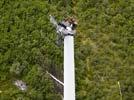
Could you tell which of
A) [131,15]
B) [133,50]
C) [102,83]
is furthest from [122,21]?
[102,83]

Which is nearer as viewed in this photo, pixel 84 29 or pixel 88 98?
pixel 88 98

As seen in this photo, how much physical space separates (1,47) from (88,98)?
2906 mm

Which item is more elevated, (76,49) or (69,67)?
(76,49)

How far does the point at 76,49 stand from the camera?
11.2 metres

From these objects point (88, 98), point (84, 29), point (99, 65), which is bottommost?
point (88, 98)

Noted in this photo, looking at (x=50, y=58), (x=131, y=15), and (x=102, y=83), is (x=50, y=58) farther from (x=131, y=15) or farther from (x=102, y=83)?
(x=131, y=15)

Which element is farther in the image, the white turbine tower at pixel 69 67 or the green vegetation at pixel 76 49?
the green vegetation at pixel 76 49

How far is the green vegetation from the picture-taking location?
1030 centimetres

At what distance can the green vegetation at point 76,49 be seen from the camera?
33.8 ft

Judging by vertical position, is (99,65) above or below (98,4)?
below

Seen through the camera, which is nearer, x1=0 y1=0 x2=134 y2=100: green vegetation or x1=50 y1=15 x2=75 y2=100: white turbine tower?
x1=50 y1=15 x2=75 y2=100: white turbine tower

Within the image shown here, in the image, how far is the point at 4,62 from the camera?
36.4 feet

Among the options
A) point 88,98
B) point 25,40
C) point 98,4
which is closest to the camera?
point 88,98

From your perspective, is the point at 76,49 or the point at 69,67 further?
the point at 76,49
